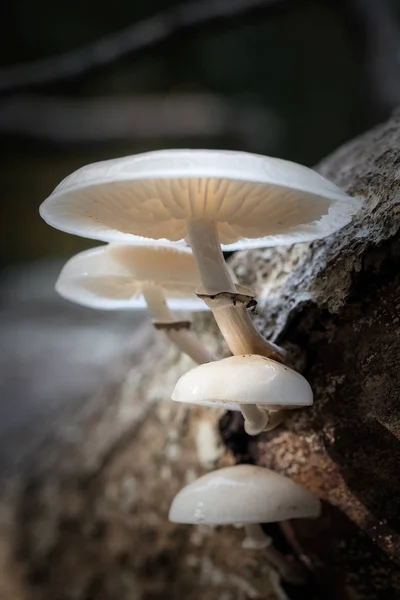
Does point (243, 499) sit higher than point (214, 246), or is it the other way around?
point (214, 246)

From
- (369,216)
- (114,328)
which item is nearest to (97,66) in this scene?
(114,328)

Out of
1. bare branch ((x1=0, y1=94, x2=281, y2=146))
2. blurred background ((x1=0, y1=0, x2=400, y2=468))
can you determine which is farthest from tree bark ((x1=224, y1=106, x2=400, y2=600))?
bare branch ((x1=0, y1=94, x2=281, y2=146))

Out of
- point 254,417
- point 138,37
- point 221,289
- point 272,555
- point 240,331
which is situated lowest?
point 272,555

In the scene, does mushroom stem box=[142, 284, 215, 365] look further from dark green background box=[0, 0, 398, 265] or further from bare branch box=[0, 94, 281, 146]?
dark green background box=[0, 0, 398, 265]

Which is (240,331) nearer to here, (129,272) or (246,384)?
(246,384)

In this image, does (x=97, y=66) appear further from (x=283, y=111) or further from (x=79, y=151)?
(x=283, y=111)

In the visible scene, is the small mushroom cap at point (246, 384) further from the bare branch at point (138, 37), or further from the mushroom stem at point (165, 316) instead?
the bare branch at point (138, 37)

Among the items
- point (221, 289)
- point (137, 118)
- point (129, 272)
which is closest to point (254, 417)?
point (221, 289)
